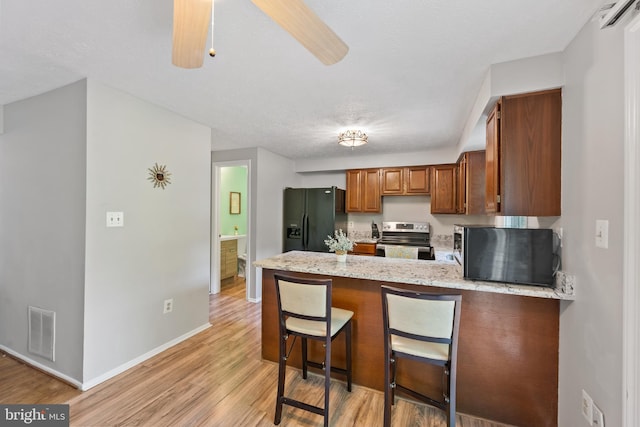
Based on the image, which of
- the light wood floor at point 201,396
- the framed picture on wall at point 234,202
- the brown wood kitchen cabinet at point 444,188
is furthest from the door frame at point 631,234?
the framed picture on wall at point 234,202

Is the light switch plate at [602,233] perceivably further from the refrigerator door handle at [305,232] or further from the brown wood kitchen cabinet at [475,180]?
the refrigerator door handle at [305,232]

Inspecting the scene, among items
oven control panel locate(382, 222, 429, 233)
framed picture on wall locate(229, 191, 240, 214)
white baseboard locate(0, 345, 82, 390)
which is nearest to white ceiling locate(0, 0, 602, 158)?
oven control panel locate(382, 222, 429, 233)

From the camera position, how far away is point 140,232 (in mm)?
2428

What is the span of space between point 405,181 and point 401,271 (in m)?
2.66

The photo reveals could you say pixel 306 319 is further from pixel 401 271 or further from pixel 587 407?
pixel 587 407

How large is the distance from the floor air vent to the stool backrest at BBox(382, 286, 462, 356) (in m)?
2.72

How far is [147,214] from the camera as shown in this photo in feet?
8.16

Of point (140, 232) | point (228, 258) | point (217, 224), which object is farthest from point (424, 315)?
point (228, 258)

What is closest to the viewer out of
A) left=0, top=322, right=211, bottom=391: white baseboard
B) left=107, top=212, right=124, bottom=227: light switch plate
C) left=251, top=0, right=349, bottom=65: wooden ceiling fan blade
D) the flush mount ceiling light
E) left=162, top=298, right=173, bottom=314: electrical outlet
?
left=251, top=0, right=349, bottom=65: wooden ceiling fan blade

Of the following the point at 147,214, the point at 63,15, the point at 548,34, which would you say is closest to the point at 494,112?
the point at 548,34

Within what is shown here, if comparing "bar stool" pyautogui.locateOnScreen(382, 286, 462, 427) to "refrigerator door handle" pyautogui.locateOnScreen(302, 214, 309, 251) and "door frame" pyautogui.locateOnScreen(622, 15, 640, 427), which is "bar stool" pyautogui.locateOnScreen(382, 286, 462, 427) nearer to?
"door frame" pyautogui.locateOnScreen(622, 15, 640, 427)

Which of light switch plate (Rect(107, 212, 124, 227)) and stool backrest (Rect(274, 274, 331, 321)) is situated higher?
light switch plate (Rect(107, 212, 124, 227))

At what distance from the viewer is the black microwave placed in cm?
163

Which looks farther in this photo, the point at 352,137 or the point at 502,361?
the point at 352,137
